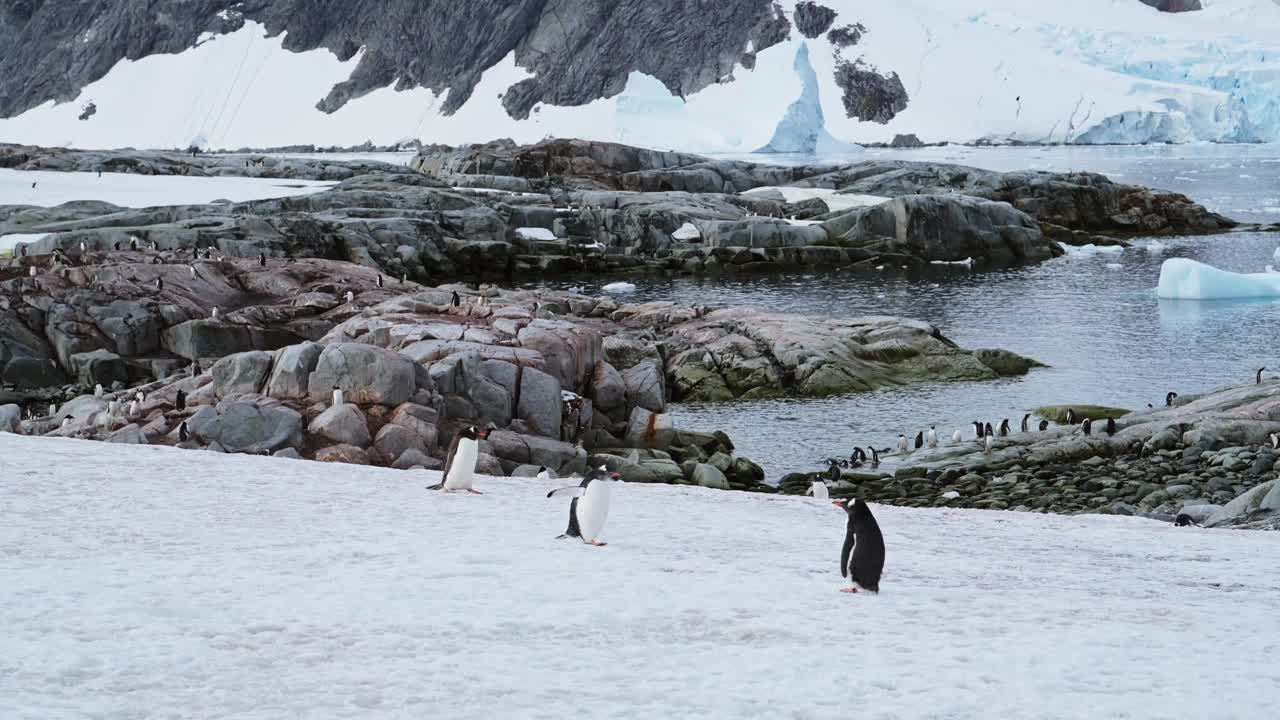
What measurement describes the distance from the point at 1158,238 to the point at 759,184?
84.2 feet

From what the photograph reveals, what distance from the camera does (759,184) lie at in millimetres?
81312

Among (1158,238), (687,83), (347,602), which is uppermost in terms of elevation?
(687,83)

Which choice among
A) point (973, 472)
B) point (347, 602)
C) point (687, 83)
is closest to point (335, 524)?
point (347, 602)

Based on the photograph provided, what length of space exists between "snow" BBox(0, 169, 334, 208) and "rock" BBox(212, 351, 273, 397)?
39200 millimetres

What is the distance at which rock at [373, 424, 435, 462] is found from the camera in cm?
1934

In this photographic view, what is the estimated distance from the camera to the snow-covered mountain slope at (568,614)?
A: 6531mm

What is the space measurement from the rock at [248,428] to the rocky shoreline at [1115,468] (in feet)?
30.6

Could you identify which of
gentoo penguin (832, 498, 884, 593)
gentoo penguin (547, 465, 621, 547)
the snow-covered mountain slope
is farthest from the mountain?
gentoo penguin (832, 498, 884, 593)

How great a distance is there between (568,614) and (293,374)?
13.9 m

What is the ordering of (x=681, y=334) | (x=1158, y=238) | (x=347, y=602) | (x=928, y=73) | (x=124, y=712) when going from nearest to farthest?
(x=124, y=712), (x=347, y=602), (x=681, y=334), (x=1158, y=238), (x=928, y=73)

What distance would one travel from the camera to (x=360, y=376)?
2055 centimetres

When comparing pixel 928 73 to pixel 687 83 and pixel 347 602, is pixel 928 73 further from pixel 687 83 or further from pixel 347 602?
pixel 347 602

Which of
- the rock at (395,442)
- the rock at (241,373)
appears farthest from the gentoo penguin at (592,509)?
the rock at (241,373)

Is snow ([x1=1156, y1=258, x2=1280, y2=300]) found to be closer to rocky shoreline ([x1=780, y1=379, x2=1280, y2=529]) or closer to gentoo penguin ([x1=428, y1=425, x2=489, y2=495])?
rocky shoreline ([x1=780, y1=379, x2=1280, y2=529])
